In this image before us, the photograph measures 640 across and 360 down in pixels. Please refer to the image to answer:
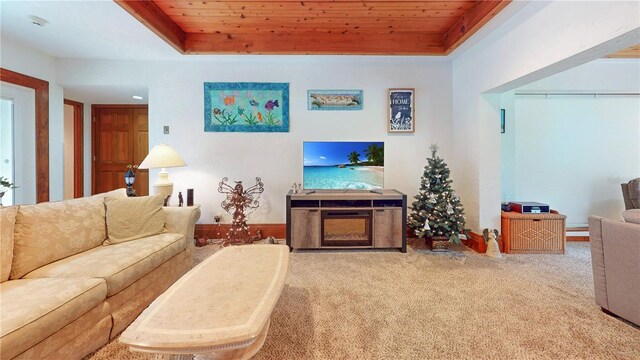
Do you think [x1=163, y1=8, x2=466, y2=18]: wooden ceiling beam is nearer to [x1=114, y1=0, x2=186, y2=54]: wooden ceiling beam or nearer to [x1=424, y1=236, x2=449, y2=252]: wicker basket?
[x1=114, y1=0, x2=186, y2=54]: wooden ceiling beam

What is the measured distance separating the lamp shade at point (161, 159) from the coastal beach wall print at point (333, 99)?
185cm

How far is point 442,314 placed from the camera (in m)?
1.83

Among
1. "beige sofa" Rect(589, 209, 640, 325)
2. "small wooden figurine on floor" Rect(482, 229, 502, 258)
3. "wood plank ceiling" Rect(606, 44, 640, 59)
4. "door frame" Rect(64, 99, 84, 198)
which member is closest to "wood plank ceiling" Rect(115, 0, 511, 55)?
"beige sofa" Rect(589, 209, 640, 325)

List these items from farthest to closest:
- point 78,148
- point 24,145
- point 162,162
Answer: point 78,148, point 24,145, point 162,162

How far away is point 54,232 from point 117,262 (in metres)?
0.48

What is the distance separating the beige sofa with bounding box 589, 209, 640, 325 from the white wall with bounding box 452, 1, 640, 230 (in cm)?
124

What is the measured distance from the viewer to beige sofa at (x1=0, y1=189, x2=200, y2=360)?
3.79 ft

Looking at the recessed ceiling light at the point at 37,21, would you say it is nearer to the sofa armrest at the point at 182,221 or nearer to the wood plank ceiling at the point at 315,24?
the wood plank ceiling at the point at 315,24

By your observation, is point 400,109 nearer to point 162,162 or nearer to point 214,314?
point 162,162

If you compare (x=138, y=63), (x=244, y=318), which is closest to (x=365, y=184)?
(x=244, y=318)

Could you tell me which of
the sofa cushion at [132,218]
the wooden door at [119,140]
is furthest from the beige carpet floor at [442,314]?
the wooden door at [119,140]

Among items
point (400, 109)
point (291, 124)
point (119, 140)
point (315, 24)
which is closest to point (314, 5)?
point (315, 24)

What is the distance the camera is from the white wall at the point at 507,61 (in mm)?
1786

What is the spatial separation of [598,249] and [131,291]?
328cm
